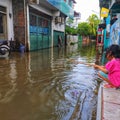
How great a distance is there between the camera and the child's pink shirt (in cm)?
389

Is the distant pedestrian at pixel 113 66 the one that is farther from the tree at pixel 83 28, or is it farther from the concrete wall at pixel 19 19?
the tree at pixel 83 28

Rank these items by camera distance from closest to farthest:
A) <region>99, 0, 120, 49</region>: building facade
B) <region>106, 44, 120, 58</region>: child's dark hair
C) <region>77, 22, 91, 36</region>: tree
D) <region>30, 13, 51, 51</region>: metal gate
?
<region>106, 44, 120, 58</region>: child's dark hair
<region>99, 0, 120, 49</region>: building facade
<region>30, 13, 51, 51</region>: metal gate
<region>77, 22, 91, 36</region>: tree

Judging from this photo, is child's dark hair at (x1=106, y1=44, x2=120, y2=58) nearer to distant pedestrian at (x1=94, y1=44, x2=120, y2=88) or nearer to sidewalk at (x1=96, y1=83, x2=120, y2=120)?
distant pedestrian at (x1=94, y1=44, x2=120, y2=88)

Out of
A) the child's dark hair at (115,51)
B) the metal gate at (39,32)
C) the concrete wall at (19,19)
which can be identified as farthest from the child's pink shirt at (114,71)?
the metal gate at (39,32)

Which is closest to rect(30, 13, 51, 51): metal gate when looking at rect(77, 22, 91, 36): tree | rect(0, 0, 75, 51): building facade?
rect(0, 0, 75, 51): building facade

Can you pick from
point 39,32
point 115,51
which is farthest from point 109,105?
point 39,32

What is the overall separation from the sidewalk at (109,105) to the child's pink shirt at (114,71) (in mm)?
190

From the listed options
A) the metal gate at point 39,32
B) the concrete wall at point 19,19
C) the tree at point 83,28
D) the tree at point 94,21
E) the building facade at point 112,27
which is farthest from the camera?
the tree at point 94,21

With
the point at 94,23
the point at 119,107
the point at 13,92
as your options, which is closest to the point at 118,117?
the point at 119,107

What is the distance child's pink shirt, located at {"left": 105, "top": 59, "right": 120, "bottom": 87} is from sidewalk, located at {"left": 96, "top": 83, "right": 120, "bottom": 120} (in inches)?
7.5

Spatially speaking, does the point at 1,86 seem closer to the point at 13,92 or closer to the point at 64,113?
the point at 13,92

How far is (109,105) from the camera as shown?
314cm

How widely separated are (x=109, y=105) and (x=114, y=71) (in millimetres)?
1005

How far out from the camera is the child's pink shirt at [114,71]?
389 centimetres
